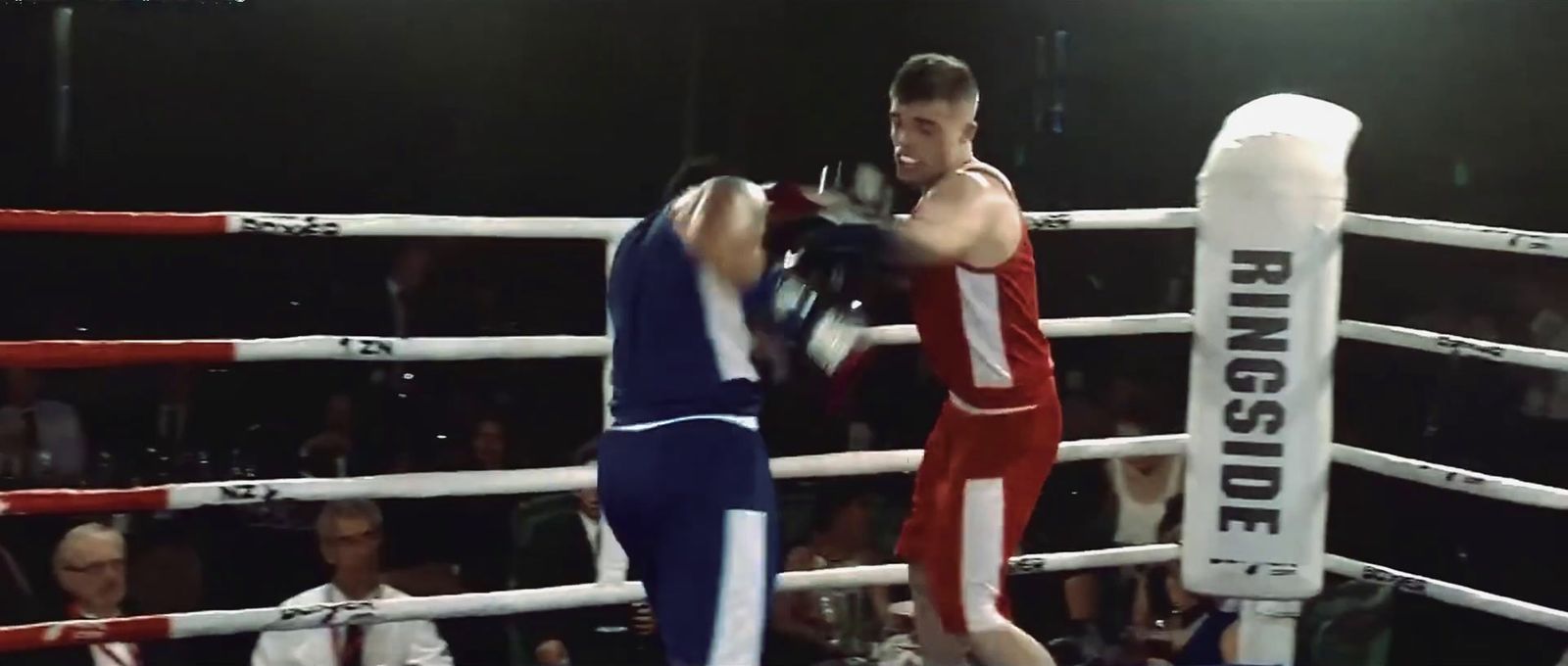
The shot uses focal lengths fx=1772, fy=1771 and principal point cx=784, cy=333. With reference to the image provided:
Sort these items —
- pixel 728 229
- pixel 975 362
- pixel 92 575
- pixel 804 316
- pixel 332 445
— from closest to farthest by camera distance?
1. pixel 728 229
2. pixel 804 316
3. pixel 975 362
4. pixel 92 575
5. pixel 332 445

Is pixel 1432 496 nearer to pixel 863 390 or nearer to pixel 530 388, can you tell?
pixel 863 390

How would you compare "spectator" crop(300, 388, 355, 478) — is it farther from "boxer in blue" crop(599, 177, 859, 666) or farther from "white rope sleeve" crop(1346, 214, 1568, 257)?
"white rope sleeve" crop(1346, 214, 1568, 257)

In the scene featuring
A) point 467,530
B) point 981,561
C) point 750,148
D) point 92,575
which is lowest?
point 467,530

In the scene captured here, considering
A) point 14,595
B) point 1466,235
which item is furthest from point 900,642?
point 14,595

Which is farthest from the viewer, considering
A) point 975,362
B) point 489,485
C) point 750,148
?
point 750,148

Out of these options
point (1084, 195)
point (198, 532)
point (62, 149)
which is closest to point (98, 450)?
point (198, 532)

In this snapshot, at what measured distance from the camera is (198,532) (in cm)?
348

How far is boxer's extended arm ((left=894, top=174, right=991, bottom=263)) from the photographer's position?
90.9 inches

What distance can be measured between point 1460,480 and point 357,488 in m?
1.79

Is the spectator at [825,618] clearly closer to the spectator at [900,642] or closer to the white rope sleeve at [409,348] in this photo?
the spectator at [900,642]

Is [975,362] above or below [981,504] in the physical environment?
above

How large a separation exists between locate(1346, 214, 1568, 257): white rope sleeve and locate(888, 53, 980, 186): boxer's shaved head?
92cm

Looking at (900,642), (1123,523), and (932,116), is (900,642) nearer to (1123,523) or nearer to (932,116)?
(1123,523)

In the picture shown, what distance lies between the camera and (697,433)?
2.10 m
